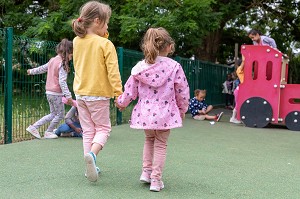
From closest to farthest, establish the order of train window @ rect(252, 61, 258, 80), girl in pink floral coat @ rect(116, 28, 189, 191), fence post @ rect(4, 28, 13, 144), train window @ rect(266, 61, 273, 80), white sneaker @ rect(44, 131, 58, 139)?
girl in pink floral coat @ rect(116, 28, 189, 191) < fence post @ rect(4, 28, 13, 144) < white sneaker @ rect(44, 131, 58, 139) < train window @ rect(266, 61, 273, 80) < train window @ rect(252, 61, 258, 80)

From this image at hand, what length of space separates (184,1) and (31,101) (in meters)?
6.71

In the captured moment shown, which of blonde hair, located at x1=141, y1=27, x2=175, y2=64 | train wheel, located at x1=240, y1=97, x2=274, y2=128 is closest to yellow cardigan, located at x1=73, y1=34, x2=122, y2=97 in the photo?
blonde hair, located at x1=141, y1=27, x2=175, y2=64

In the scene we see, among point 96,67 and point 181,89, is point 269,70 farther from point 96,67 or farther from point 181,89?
point 96,67

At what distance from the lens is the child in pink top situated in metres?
6.77

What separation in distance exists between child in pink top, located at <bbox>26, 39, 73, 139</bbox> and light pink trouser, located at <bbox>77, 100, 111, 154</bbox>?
7.97 feet

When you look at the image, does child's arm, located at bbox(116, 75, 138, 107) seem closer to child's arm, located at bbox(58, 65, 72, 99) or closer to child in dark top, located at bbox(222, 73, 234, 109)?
child's arm, located at bbox(58, 65, 72, 99)

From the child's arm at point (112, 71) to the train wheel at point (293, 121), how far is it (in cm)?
675

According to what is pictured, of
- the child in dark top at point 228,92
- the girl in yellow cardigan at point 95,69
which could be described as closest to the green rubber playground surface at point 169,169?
the girl in yellow cardigan at point 95,69

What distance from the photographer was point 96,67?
4188 millimetres

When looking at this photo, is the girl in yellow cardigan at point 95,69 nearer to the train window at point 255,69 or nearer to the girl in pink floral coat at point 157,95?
the girl in pink floral coat at point 157,95

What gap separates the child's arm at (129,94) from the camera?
4.09 metres

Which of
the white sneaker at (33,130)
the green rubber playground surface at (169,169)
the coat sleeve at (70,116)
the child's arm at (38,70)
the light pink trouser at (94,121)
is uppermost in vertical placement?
the child's arm at (38,70)

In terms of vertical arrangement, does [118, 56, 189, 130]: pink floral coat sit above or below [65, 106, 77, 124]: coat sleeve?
above

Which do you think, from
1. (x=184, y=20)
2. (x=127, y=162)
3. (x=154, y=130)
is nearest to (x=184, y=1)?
(x=184, y=20)
